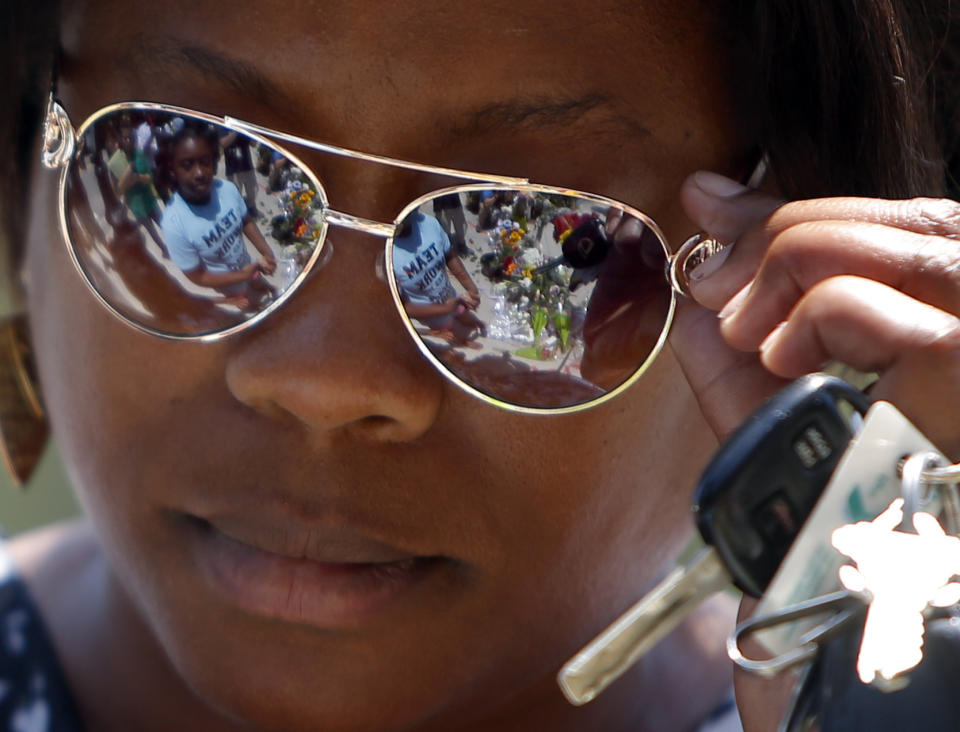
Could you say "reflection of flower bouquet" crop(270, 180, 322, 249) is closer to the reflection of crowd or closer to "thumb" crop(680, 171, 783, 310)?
the reflection of crowd

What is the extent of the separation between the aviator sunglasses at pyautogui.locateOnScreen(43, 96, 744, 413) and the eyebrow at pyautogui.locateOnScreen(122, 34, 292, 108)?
4 centimetres

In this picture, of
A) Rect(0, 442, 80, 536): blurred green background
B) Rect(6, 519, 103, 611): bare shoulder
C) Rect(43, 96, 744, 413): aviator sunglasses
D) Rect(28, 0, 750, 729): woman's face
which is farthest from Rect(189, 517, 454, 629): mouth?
Rect(0, 442, 80, 536): blurred green background

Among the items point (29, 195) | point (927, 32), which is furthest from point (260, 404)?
point (927, 32)

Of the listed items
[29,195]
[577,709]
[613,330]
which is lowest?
[577,709]

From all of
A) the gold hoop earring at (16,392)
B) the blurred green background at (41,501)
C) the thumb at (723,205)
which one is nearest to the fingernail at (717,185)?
the thumb at (723,205)

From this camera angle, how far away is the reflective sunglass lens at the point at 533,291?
1.46m

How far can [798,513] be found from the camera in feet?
3.43

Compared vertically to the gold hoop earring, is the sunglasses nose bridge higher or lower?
higher

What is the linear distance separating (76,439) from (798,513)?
1125 millimetres

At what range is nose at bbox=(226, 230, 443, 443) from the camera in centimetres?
147

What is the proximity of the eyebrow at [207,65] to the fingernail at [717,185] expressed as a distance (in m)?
0.51

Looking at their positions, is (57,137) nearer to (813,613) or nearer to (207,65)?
(207,65)

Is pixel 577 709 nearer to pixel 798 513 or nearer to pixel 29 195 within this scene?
pixel 798 513

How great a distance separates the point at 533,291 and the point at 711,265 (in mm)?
213
